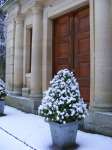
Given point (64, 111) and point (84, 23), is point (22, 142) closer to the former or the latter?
point (64, 111)


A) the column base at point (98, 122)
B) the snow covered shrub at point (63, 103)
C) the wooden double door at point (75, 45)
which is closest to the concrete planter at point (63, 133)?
the snow covered shrub at point (63, 103)

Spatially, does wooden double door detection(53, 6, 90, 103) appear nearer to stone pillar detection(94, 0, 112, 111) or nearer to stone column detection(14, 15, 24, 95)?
stone pillar detection(94, 0, 112, 111)

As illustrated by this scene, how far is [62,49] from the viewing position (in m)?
11.0

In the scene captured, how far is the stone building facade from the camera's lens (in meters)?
8.13

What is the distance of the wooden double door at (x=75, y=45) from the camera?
31.8 ft

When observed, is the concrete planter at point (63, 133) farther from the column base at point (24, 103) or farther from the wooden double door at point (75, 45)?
the column base at point (24, 103)

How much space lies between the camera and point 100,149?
6.57 m

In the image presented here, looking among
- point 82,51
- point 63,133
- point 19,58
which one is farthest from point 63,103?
point 19,58

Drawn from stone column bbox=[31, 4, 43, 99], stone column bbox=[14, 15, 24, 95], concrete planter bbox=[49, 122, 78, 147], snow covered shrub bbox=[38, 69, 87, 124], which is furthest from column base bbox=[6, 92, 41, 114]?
concrete planter bbox=[49, 122, 78, 147]

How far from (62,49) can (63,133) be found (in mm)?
4753

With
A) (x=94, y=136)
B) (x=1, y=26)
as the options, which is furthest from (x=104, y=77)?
(x=1, y=26)

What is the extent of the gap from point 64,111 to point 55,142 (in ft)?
2.39

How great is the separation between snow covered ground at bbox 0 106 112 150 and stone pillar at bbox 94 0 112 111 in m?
0.92

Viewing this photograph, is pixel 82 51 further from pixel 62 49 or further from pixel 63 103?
pixel 63 103
